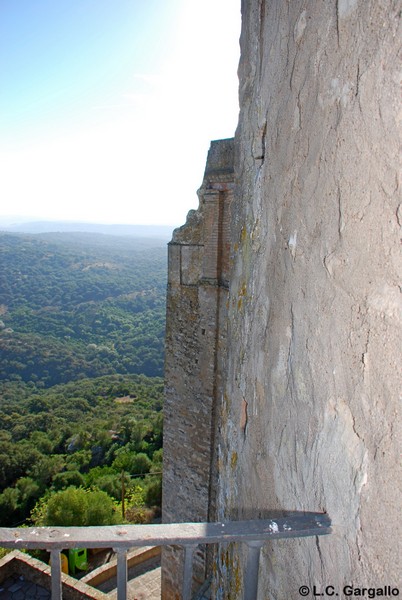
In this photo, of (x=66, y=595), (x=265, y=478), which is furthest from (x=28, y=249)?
(x=265, y=478)

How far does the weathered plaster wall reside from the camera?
2.96 ft

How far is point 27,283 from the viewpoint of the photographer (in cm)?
7975

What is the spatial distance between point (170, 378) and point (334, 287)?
20.0 ft

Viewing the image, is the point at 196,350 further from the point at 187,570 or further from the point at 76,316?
the point at 76,316

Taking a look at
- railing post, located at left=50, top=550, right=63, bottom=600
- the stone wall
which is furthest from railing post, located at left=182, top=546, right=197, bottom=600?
the stone wall

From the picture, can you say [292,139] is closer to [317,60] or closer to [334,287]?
[317,60]

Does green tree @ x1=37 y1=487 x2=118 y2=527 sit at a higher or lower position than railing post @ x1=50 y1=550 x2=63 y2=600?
lower

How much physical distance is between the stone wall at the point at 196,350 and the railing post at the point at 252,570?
482 cm

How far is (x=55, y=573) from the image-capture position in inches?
56.9

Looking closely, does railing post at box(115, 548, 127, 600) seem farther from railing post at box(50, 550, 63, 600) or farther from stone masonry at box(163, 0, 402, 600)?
stone masonry at box(163, 0, 402, 600)

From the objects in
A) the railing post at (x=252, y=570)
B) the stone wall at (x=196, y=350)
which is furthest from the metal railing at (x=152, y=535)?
the stone wall at (x=196, y=350)

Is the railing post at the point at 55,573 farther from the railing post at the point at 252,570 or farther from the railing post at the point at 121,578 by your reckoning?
the railing post at the point at 252,570

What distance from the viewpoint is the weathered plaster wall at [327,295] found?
2.96ft

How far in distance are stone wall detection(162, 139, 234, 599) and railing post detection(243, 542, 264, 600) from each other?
4.82 meters
